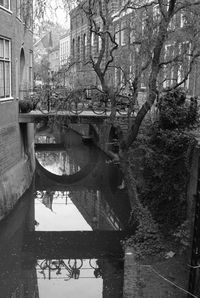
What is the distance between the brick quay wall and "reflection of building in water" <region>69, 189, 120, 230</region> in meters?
2.68

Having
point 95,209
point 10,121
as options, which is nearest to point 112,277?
point 95,209

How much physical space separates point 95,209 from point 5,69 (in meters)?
7.30

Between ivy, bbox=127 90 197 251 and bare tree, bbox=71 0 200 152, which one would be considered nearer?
ivy, bbox=127 90 197 251

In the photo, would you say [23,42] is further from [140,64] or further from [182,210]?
[182,210]

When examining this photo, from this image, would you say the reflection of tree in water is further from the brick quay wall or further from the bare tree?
the bare tree

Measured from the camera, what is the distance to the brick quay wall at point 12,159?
1534 cm

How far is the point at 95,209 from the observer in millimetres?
18656

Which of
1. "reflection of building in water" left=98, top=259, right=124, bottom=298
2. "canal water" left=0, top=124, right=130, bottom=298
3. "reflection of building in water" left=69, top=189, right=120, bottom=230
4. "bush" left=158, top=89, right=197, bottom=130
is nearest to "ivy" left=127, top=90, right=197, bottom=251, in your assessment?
"bush" left=158, top=89, right=197, bottom=130

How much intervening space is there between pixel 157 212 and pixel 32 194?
9.16m

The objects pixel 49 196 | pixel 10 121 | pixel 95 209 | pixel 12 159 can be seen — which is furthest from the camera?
pixel 49 196

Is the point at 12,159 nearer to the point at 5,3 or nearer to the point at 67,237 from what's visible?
the point at 67,237

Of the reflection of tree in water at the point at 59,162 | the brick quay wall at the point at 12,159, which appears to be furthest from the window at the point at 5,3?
the reflection of tree in water at the point at 59,162

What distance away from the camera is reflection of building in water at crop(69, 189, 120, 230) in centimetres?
1616

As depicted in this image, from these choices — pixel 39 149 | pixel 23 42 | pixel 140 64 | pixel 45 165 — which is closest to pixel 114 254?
pixel 140 64
